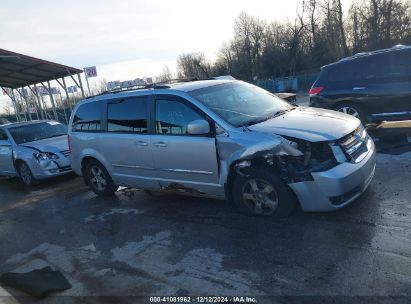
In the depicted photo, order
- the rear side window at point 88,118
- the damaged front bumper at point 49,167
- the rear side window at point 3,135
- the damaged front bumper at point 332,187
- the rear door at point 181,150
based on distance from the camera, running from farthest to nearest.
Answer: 1. the rear side window at point 3,135
2. the damaged front bumper at point 49,167
3. the rear side window at point 88,118
4. the rear door at point 181,150
5. the damaged front bumper at point 332,187

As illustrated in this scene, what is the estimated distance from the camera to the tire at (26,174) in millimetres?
9750

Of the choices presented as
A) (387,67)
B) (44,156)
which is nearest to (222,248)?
(387,67)

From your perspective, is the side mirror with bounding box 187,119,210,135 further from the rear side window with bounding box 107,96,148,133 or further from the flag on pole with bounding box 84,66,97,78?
the flag on pole with bounding box 84,66,97,78

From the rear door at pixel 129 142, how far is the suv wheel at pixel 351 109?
4.92 meters

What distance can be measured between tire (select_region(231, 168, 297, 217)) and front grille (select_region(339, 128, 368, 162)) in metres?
0.81

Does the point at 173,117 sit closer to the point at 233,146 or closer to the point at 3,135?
the point at 233,146

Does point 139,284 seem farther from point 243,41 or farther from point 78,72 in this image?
point 243,41

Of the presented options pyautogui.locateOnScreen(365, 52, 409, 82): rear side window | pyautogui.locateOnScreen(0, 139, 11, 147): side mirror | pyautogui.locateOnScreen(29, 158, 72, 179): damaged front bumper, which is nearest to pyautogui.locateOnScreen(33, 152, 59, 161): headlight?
pyautogui.locateOnScreen(29, 158, 72, 179): damaged front bumper

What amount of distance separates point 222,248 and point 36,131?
7.93 metres

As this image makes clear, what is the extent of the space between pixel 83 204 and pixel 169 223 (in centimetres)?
249

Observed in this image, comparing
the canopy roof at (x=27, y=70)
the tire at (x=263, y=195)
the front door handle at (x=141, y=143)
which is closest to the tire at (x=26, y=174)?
the front door handle at (x=141, y=143)

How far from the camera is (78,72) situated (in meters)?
18.0

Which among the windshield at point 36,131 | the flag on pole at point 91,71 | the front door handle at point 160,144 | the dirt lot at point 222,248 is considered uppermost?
the flag on pole at point 91,71

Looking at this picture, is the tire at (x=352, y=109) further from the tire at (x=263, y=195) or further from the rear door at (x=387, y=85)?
the tire at (x=263, y=195)
